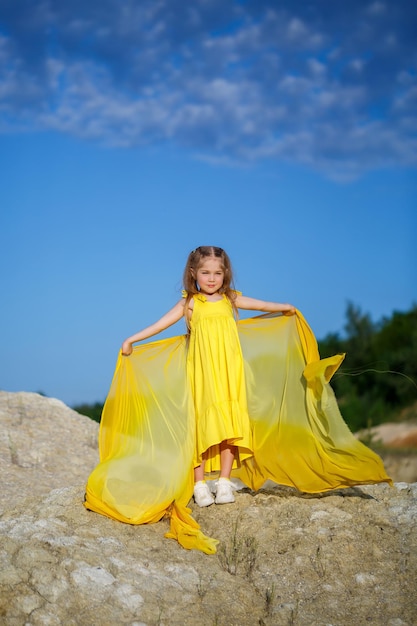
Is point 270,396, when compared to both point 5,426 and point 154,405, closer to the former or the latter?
point 154,405

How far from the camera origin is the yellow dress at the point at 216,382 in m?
5.43

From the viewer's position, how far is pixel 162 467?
530cm

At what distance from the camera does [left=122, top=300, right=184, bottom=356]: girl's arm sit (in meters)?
5.62

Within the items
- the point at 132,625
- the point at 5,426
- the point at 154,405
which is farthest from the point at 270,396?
the point at 5,426

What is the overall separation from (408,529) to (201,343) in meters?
1.98

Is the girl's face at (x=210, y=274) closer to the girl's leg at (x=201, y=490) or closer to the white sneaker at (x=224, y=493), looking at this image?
the girl's leg at (x=201, y=490)

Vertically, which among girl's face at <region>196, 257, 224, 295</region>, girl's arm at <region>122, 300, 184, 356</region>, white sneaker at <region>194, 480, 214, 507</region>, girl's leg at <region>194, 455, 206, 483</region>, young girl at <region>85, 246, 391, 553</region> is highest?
girl's face at <region>196, 257, 224, 295</region>

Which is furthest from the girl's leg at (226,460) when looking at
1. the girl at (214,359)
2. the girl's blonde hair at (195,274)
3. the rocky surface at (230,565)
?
the girl's blonde hair at (195,274)

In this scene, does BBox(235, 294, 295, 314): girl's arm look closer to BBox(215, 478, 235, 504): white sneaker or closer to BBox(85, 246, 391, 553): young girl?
BBox(85, 246, 391, 553): young girl

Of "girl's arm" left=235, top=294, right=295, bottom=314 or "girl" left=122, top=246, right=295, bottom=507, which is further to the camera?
"girl's arm" left=235, top=294, right=295, bottom=314

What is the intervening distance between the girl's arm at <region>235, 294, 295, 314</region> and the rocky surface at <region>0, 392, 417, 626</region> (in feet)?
4.66

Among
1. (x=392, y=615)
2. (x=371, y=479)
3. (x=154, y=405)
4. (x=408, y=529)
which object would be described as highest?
(x=154, y=405)

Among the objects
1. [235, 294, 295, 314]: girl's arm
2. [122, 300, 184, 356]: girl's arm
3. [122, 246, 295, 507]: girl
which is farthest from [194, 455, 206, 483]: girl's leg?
[235, 294, 295, 314]: girl's arm

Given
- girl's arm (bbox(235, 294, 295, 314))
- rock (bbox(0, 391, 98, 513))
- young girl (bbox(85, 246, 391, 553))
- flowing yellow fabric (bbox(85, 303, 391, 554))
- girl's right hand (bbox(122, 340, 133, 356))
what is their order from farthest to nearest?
rock (bbox(0, 391, 98, 513))
girl's arm (bbox(235, 294, 295, 314))
girl's right hand (bbox(122, 340, 133, 356))
young girl (bbox(85, 246, 391, 553))
flowing yellow fabric (bbox(85, 303, 391, 554))
